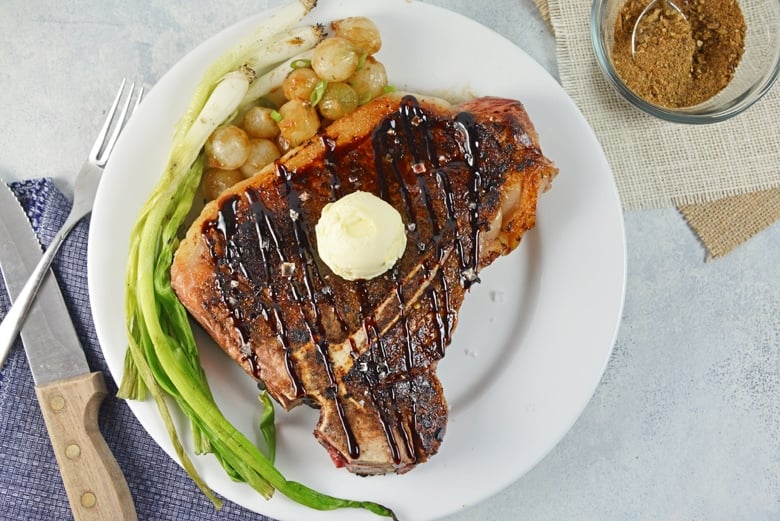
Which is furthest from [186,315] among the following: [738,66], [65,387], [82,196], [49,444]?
[738,66]

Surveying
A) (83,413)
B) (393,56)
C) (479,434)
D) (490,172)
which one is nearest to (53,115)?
(83,413)

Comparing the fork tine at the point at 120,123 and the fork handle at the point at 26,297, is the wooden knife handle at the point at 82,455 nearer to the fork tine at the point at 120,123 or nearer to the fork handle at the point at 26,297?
the fork handle at the point at 26,297

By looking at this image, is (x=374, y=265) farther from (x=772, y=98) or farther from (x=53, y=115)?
(x=772, y=98)

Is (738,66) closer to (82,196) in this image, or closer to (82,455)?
(82,196)

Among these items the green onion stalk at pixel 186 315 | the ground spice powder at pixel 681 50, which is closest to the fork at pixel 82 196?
the green onion stalk at pixel 186 315

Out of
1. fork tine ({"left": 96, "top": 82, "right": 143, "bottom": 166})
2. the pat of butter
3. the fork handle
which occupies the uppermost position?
fork tine ({"left": 96, "top": 82, "right": 143, "bottom": 166})

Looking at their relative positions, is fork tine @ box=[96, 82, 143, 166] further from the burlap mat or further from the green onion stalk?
the burlap mat

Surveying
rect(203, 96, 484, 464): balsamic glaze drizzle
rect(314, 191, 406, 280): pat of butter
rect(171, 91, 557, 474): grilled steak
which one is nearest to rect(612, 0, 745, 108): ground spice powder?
rect(171, 91, 557, 474): grilled steak
